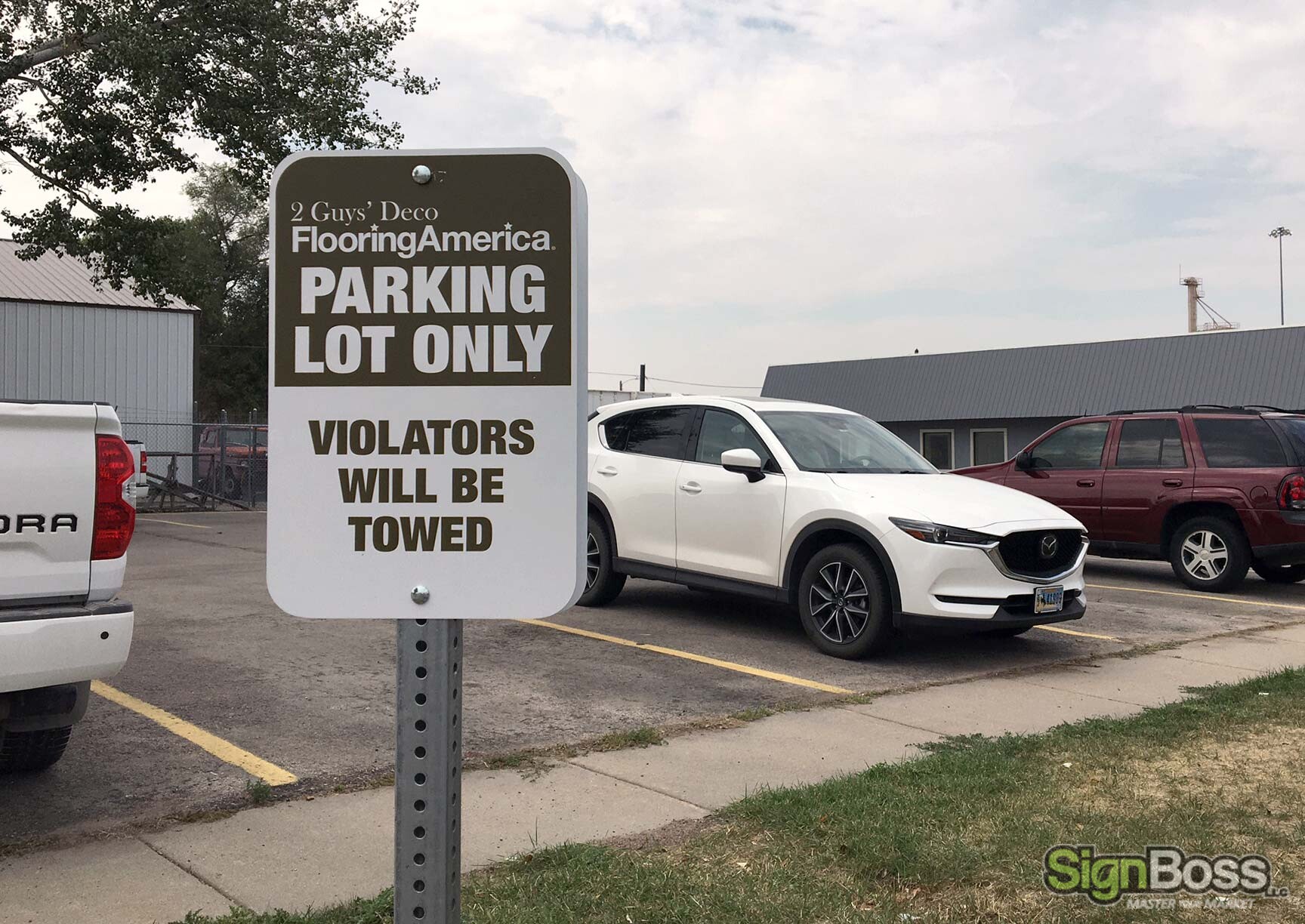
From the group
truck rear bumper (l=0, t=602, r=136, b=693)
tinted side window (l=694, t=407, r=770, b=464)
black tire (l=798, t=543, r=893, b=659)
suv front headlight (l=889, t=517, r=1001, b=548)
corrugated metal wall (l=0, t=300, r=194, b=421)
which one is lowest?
black tire (l=798, t=543, r=893, b=659)

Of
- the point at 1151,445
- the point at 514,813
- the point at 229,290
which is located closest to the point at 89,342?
the point at 1151,445

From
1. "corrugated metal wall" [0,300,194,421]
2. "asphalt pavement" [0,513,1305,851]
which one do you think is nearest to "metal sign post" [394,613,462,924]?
"asphalt pavement" [0,513,1305,851]

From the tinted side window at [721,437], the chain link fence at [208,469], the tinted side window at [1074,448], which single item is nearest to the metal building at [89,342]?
the chain link fence at [208,469]

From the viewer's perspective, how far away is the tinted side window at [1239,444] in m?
11.4

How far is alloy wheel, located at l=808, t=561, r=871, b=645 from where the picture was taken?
24.9 feet

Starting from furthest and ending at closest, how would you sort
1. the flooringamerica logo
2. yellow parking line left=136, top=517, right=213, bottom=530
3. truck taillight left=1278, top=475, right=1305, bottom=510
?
yellow parking line left=136, top=517, right=213, bottom=530 < truck taillight left=1278, top=475, right=1305, bottom=510 < the flooringamerica logo

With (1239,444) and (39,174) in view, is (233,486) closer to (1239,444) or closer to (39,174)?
(39,174)

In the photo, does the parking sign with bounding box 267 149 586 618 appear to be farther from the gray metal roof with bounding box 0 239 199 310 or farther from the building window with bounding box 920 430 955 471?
the building window with bounding box 920 430 955 471

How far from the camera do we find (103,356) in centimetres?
2759

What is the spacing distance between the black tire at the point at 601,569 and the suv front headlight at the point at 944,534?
279 cm

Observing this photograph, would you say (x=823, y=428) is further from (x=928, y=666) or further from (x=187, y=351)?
(x=187, y=351)

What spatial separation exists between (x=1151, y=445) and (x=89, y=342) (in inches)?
951

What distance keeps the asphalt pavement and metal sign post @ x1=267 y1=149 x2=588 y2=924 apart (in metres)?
2.98

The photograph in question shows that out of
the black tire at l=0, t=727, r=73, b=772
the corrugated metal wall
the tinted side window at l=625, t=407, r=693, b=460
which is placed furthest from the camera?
the corrugated metal wall
